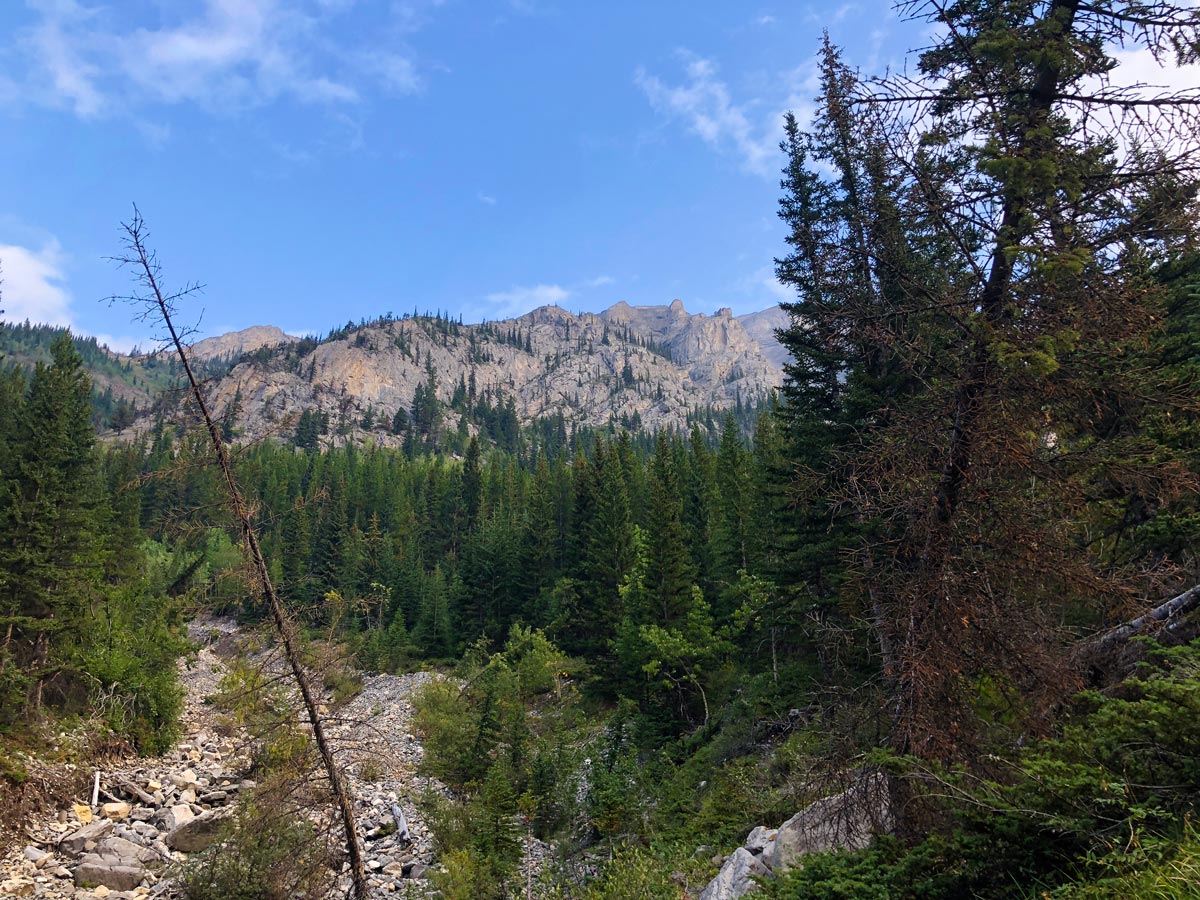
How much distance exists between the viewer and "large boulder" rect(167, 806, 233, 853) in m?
15.9

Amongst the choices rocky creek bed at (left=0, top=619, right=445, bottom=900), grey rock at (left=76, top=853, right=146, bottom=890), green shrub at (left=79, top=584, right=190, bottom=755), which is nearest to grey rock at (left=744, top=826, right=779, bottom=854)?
rocky creek bed at (left=0, top=619, right=445, bottom=900)

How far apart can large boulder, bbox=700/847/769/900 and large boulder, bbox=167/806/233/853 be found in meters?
14.1

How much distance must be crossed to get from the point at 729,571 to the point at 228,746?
23.9 metres

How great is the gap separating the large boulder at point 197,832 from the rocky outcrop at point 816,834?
14.3 m

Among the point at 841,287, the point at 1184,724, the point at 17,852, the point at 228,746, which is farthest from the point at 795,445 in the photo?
the point at 228,746

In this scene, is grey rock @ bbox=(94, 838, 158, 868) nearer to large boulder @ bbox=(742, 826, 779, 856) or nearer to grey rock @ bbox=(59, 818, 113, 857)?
grey rock @ bbox=(59, 818, 113, 857)

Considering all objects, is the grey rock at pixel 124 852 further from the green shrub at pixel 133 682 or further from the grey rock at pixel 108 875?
the green shrub at pixel 133 682

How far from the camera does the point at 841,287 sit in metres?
6.04

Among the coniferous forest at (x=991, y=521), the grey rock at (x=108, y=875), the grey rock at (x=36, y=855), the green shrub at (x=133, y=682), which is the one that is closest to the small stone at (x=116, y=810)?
the grey rock at (x=36, y=855)

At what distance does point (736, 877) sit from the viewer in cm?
770

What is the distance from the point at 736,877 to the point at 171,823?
55.7ft

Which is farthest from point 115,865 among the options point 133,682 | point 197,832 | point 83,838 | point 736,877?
point 736,877

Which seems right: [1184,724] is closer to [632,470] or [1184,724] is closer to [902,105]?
[902,105]

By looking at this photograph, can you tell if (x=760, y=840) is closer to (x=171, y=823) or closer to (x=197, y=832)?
(x=197, y=832)
